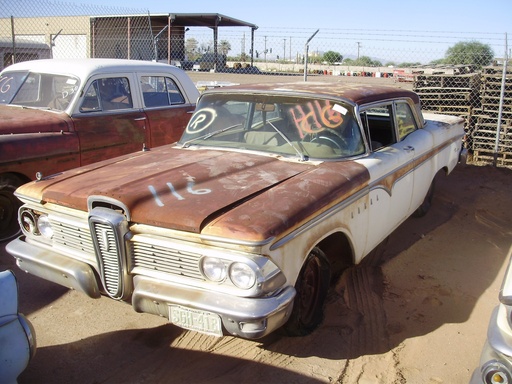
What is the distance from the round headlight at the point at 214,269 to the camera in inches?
110

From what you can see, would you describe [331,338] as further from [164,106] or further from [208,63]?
[208,63]

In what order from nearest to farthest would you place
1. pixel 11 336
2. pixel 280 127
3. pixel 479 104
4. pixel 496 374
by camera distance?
pixel 496 374 < pixel 11 336 < pixel 280 127 < pixel 479 104

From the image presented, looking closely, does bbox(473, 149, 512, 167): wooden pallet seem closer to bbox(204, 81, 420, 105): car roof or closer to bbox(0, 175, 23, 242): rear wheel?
bbox(204, 81, 420, 105): car roof

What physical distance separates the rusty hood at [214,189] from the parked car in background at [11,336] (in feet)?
2.21

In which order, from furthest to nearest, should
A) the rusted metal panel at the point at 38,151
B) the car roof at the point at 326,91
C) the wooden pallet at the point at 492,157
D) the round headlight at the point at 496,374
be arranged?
the wooden pallet at the point at 492,157 → the rusted metal panel at the point at 38,151 → the car roof at the point at 326,91 → the round headlight at the point at 496,374

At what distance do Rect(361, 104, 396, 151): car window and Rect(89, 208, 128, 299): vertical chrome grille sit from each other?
2.41 m

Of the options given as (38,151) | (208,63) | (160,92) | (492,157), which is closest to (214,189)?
(38,151)

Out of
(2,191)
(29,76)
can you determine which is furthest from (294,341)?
(29,76)

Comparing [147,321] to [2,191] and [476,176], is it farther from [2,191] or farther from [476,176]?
[476,176]

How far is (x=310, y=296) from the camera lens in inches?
139

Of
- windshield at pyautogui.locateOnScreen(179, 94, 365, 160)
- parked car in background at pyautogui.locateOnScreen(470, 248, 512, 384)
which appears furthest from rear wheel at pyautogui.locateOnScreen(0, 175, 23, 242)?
parked car in background at pyautogui.locateOnScreen(470, 248, 512, 384)

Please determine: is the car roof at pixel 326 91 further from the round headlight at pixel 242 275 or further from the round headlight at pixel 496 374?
the round headlight at pixel 496 374

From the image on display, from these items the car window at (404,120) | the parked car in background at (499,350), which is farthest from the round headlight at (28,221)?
the car window at (404,120)

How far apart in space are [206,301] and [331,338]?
3.83 feet
